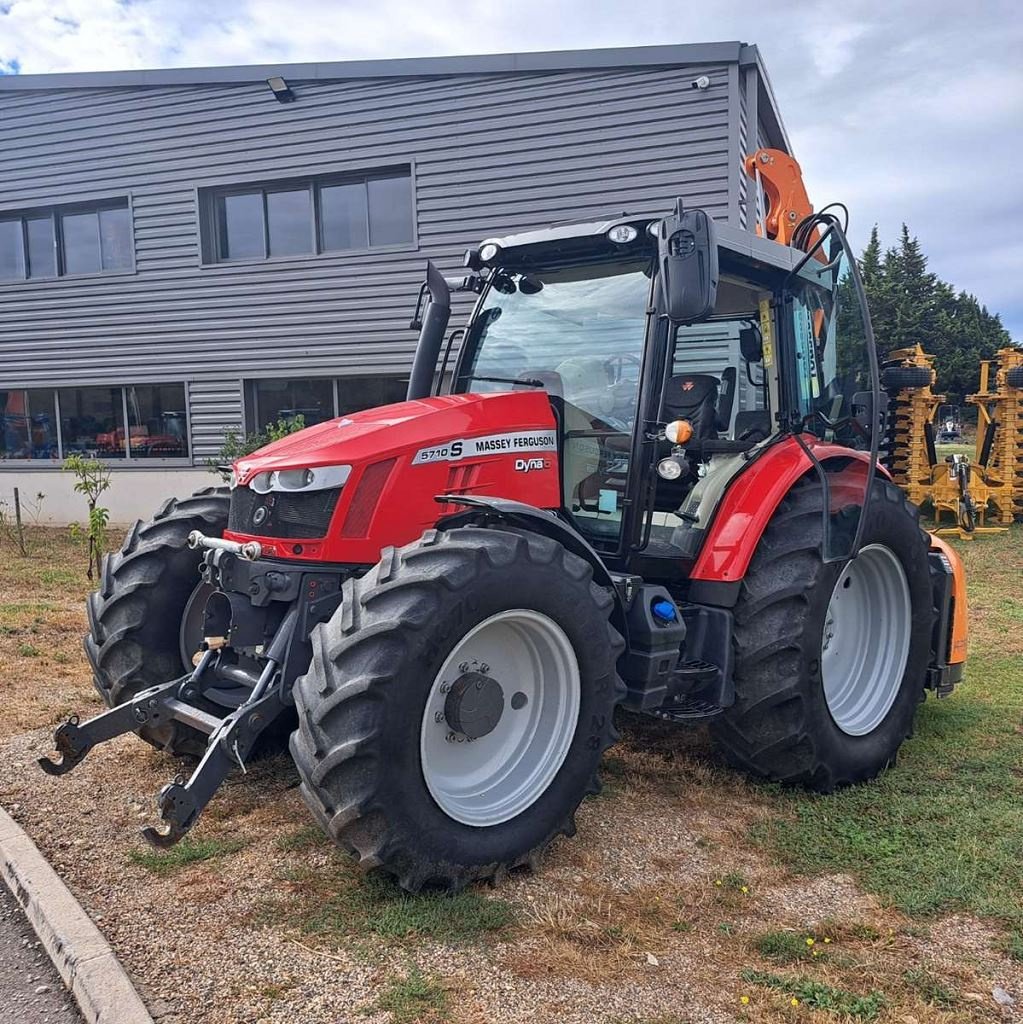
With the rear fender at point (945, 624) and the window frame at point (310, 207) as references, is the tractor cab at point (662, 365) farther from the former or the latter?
the window frame at point (310, 207)

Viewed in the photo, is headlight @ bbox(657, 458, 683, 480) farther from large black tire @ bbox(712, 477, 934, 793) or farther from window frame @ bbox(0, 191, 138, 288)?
window frame @ bbox(0, 191, 138, 288)

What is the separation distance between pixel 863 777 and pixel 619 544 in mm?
1582

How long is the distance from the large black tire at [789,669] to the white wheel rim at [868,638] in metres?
0.31

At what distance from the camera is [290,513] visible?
11.6ft

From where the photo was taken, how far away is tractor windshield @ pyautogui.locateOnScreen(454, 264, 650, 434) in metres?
4.06

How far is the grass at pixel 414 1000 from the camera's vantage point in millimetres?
2539

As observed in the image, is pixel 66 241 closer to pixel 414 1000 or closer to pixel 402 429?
pixel 402 429

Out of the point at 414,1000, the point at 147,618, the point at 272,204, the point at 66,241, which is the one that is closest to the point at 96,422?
the point at 66,241

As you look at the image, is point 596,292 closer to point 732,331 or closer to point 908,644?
point 732,331

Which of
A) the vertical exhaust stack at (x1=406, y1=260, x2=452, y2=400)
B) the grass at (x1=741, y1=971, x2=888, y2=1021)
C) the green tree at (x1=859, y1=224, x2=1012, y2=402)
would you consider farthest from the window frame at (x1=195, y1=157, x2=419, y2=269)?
the green tree at (x1=859, y1=224, x2=1012, y2=402)

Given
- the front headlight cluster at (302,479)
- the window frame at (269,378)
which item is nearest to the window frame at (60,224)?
the window frame at (269,378)

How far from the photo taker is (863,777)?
424 centimetres

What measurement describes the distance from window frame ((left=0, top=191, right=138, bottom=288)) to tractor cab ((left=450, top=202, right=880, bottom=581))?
424 inches

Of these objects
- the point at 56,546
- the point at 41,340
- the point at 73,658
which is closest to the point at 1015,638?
the point at 73,658
